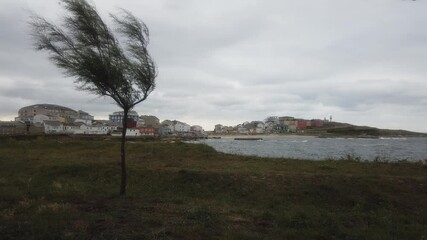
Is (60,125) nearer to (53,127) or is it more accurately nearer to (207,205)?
(53,127)

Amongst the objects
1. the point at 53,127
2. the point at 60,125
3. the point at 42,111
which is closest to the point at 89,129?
the point at 60,125

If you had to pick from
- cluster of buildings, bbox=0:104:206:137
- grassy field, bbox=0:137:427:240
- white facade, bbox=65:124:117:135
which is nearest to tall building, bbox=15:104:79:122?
cluster of buildings, bbox=0:104:206:137

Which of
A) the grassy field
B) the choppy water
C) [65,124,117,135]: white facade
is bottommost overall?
the grassy field

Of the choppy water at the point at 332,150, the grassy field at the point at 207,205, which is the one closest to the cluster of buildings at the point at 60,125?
the choppy water at the point at 332,150

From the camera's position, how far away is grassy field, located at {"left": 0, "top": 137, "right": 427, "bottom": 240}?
893cm

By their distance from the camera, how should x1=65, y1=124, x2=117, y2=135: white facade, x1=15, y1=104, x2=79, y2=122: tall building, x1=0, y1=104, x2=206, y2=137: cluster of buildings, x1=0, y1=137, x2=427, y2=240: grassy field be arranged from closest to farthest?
x1=0, y1=137, x2=427, y2=240: grassy field < x1=0, y1=104, x2=206, y2=137: cluster of buildings < x1=65, y1=124, x2=117, y2=135: white facade < x1=15, y1=104, x2=79, y2=122: tall building

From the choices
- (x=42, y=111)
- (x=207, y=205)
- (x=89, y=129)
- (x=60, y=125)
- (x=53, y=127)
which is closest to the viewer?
(x=207, y=205)

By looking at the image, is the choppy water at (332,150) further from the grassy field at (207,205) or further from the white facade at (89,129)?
the white facade at (89,129)

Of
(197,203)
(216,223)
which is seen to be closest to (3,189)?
(197,203)

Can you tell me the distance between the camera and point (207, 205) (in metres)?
12.5

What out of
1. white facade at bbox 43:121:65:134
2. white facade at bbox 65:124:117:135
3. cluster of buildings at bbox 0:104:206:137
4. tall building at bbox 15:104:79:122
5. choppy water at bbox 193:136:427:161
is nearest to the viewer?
choppy water at bbox 193:136:427:161

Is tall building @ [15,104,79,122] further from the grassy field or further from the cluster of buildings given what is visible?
the grassy field

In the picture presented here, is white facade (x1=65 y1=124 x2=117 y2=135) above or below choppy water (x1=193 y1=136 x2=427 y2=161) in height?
above

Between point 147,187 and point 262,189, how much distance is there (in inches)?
191
